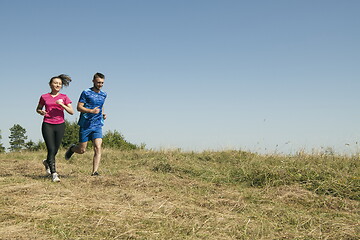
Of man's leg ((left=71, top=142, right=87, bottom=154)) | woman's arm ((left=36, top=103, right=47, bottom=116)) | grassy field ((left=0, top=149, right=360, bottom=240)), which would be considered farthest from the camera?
man's leg ((left=71, top=142, right=87, bottom=154))

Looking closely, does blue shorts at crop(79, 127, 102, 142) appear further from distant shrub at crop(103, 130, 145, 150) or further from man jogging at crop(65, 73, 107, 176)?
distant shrub at crop(103, 130, 145, 150)

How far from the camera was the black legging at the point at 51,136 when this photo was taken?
6.23 meters

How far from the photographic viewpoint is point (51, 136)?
247 inches

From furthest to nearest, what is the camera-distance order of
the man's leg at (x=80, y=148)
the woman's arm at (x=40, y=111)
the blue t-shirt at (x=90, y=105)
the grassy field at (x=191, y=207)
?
the man's leg at (x=80, y=148) → the blue t-shirt at (x=90, y=105) → the woman's arm at (x=40, y=111) → the grassy field at (x=191, y=207)

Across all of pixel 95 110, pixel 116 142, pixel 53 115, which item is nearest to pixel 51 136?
pixel 53 115

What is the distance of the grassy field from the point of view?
3189 mm

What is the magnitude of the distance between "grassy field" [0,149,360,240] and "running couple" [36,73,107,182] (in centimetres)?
72

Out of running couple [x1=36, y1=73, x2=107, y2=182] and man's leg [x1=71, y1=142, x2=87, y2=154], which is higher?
running couple [x1=36, y1=73, x2=107, y2=182]

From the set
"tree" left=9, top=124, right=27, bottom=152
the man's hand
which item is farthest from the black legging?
"tree" left=9, top=124, right=27, bottom=152

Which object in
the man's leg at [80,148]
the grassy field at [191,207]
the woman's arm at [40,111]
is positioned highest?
the woman's arm at [40,111]

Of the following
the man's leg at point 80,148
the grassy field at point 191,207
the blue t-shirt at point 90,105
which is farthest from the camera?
the man's leg at point 80,148

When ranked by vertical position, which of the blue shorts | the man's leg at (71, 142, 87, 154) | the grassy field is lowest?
the grassy field

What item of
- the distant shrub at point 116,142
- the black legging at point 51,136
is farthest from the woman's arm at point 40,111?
the distant shrub at point 116,142

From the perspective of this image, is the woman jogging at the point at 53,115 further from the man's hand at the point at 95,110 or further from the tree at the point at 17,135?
the tree at the point at 17,135
